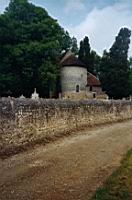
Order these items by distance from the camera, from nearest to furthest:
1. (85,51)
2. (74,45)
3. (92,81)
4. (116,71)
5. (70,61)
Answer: (70,61) → (116,71) → (92,81) → (85,51) → (74,45)

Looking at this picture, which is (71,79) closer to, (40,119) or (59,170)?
(40,119)

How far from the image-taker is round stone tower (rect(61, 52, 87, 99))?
62188mm

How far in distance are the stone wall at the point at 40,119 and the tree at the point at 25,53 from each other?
856 inches

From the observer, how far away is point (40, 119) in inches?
695

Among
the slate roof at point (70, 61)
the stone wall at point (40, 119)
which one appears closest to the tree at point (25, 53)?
the slate roof at point (70, 61)

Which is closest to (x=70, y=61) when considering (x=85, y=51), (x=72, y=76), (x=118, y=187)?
(x=72, y=76)

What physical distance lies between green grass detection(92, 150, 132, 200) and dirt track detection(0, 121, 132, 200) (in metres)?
0.22

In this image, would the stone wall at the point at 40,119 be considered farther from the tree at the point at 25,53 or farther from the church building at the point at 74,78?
the church building at the point at 74,78

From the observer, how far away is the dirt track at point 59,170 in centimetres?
867

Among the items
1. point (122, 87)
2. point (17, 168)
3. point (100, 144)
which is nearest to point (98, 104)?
point (100, 144)

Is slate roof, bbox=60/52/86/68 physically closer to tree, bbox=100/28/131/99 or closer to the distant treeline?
tree, bbox=100/28/131/99

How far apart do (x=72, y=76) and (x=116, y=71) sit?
6850 mm

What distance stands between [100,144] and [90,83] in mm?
48989

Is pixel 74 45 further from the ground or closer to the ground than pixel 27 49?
further from the ground
